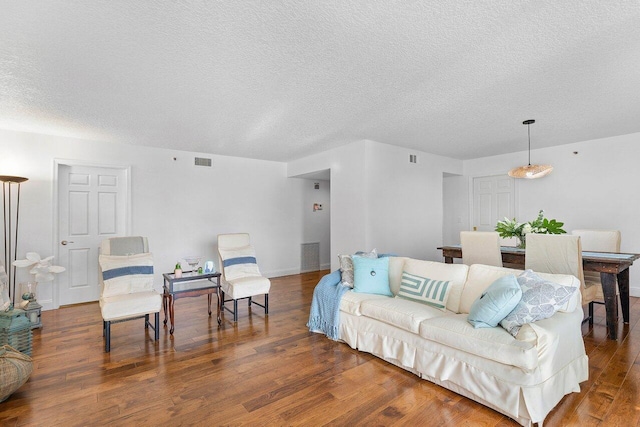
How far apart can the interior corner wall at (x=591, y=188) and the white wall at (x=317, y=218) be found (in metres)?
3.86

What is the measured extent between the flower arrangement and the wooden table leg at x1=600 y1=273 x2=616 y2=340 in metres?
0.77

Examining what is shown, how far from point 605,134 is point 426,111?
3.27 meters

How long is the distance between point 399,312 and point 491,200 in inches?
191

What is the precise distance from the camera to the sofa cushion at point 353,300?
10.0ft

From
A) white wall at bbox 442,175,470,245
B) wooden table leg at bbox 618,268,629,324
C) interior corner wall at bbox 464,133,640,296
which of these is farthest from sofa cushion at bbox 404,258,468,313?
white wall at bbox 442,175,470,245

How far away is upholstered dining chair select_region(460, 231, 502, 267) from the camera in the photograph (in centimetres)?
382

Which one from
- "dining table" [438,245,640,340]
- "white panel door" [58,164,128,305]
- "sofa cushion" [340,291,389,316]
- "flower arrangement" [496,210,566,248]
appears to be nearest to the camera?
"sofa cushion" [340,291,389,316]

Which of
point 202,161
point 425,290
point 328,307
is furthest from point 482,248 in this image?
point 202,161

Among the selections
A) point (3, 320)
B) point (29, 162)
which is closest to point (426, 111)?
point (3, 320)

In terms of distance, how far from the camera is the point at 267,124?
Answer: 13.6 feet

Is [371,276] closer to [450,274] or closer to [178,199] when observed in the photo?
[450,274]

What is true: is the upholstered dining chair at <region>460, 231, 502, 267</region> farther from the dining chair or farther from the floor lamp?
the floor lamp

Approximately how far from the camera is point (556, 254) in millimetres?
3357

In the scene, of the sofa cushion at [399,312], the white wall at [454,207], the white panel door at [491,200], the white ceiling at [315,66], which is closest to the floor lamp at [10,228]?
the white ceiling at [315,66]
